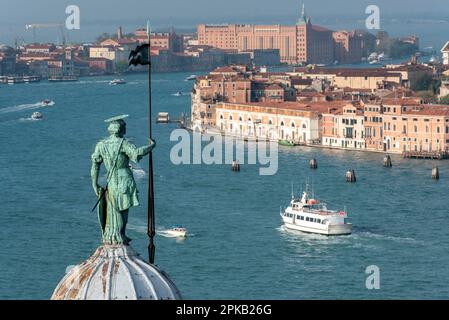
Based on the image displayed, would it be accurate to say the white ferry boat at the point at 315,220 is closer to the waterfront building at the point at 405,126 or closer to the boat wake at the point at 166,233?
the boat wake at the point at 166,233

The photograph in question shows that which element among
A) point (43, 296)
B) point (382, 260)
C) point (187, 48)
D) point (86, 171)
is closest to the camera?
point (43, 296)

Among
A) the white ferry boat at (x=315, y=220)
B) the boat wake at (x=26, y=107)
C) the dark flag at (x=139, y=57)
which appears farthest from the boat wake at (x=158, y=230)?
the boat wake at (x=26, y=107)

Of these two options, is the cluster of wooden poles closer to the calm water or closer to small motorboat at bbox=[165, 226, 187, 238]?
the calm water

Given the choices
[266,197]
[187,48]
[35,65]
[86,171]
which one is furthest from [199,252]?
[187,48]

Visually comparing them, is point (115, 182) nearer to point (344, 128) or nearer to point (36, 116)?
point (344, 128)

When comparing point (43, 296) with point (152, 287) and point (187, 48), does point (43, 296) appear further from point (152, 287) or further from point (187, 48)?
point (187, 48)
